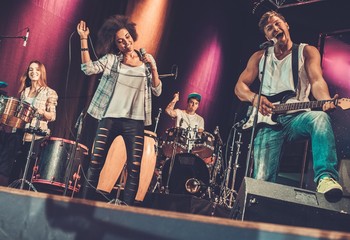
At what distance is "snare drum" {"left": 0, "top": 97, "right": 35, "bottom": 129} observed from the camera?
5707mm

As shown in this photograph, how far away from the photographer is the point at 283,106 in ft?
12.8

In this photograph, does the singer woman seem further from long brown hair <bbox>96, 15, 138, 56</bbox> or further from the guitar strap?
the guitar strap

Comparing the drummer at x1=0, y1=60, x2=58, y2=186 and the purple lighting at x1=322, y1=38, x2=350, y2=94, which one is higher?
the purple lighting at x1=322, y1=38, x2=350, y2=94

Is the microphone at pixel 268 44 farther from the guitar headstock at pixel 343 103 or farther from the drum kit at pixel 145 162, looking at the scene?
the drum kit at pixel 145 162

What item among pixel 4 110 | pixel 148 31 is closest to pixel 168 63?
pixel 148 31

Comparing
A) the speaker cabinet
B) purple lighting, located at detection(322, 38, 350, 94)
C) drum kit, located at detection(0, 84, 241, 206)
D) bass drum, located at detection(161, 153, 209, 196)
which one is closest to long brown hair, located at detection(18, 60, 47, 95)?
drum kit, located at detection(0, 84, 241, 206)

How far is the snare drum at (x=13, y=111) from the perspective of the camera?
5.71m

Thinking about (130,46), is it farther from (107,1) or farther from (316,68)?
(107,1)

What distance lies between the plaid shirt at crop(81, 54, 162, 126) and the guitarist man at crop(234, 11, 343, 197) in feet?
3.05

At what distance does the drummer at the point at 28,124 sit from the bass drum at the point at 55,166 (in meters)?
0.15

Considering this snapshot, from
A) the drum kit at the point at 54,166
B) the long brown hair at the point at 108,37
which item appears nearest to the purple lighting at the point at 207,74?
the drum kit at the point at 54,166

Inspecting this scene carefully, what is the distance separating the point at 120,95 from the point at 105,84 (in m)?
0.19

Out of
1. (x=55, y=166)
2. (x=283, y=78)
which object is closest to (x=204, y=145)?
(x=55, y=166)

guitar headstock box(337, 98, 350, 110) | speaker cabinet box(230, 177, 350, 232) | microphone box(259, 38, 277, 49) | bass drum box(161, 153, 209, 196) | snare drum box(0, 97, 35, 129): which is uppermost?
microphone box(259, 38, 277, 49)
